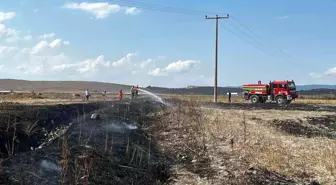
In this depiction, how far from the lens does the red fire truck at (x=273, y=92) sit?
51.9 m

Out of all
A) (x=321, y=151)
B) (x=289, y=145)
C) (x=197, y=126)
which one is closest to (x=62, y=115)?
(x=197, y=126)

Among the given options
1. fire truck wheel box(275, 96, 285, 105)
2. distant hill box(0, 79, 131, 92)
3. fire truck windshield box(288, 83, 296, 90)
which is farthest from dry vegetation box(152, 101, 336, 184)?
distant hill box(0, 79, 131, 92)

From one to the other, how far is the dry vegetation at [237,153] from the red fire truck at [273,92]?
27709mm

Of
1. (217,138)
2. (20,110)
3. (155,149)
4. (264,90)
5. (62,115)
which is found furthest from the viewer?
(264,90)

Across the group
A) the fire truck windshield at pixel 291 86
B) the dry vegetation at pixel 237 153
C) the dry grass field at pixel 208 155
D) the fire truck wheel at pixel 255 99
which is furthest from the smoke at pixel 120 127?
the fire truck wheel at pixel 255 99

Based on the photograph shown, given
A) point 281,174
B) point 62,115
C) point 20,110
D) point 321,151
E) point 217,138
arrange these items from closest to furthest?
point 281,174, point 321,151, point 217,138, point 20,110, point 62,115

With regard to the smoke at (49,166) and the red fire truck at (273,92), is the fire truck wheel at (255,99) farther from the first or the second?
the smoke at (49,166)

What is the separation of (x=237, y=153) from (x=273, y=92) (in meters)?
38.1

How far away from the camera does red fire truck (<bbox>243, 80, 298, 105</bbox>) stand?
170ft

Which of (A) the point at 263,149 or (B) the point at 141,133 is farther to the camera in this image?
(B) the point at 141,133

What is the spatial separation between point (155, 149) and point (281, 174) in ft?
18.1

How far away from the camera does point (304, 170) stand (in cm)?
1333

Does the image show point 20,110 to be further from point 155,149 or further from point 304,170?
point 304,170

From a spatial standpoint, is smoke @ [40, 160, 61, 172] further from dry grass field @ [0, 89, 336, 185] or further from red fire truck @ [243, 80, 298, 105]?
red fire truck @ [243, 80, 298, 105]
